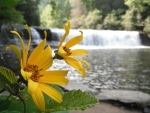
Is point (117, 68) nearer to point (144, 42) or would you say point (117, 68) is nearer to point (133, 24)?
point (144, 42)

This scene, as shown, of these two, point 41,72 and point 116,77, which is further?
point 116,77

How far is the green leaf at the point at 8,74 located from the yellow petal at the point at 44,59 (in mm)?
58

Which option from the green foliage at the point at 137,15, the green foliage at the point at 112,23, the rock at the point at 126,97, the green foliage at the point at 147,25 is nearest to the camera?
the rock at the point at 126,97

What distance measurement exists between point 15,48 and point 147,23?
87.4 feet

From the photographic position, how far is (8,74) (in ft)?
1.26

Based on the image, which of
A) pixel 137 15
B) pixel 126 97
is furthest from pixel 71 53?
pixel 137 15

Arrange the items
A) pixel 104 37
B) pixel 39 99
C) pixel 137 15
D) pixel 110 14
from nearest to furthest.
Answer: pixel 39 99
pixel 104 37
pixel 137 15
pixel 110 14

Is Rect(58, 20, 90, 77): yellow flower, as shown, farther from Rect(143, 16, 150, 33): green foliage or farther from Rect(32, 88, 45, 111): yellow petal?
Rect(143, 16, 150, 33): green foliage

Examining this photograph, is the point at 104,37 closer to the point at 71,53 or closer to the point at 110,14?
the point at 110,14

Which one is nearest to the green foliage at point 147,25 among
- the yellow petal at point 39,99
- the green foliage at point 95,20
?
the green foliage at point 95,20

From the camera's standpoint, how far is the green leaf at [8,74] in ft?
1.25

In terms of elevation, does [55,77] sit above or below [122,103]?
above

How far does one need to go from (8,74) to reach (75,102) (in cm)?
13

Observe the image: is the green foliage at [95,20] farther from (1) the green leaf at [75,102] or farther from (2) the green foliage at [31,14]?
(1) the green leaf at [75,102]
